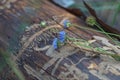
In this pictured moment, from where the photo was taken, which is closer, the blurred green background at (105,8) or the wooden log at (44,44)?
the wooden log at (44,44)

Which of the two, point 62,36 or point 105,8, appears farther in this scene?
point 105,8

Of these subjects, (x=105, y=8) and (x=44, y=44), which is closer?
(x=44, y=44)

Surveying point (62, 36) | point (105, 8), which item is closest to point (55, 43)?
point (62, 36)

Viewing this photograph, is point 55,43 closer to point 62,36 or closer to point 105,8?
point 62,36

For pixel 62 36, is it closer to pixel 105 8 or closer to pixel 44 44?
pixel 44 44

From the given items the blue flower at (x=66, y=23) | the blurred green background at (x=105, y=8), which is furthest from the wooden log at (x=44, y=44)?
the blurred green background at (x=105, y=8)

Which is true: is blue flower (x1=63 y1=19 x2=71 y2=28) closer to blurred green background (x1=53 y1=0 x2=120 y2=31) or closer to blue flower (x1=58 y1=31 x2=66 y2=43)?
blue flower (x1=58 y1=31 x2=66 y2=43)

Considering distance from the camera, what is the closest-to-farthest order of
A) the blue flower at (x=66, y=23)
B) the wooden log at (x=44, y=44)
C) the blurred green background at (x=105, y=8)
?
the wooden log at (x=44, y=44) < the blue flower at (x=66, y=23) < the blurred green background at (x=105, y=8)

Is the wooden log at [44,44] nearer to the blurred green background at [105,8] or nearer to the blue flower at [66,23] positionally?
the blue flower at [66,23]

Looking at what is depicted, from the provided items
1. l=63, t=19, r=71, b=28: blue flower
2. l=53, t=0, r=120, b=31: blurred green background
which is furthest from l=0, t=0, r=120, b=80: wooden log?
l=53, t=0, r=120, b=31: blurred green background

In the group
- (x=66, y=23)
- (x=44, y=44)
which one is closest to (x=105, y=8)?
(x=66, y=23)
